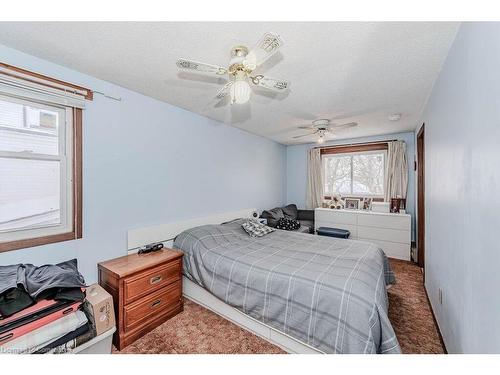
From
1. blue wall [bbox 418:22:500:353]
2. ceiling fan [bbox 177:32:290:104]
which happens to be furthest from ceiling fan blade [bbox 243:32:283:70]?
blue wall [bbox 418:22:500:353]

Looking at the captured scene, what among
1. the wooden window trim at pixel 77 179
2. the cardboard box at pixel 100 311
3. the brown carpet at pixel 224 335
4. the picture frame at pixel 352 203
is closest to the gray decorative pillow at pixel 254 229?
the brown carpet at pixel 224 335

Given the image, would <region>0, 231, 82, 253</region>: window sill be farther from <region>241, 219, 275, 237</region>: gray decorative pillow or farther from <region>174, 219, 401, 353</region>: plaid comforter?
<region>241, 219, 275, 237</region>: gray decorative pillow

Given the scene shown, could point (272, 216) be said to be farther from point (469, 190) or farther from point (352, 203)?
point (469, 190)

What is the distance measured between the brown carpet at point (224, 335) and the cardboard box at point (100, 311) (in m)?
0.37

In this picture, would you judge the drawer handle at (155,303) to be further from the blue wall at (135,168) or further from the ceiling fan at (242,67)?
the ceiling fan at (242,67)

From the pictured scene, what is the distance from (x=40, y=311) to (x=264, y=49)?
211cm

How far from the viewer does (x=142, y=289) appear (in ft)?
6.36

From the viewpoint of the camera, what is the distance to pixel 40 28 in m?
1.41

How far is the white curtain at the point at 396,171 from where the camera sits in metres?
4.11

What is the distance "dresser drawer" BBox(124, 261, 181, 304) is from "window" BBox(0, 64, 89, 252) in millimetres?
699
